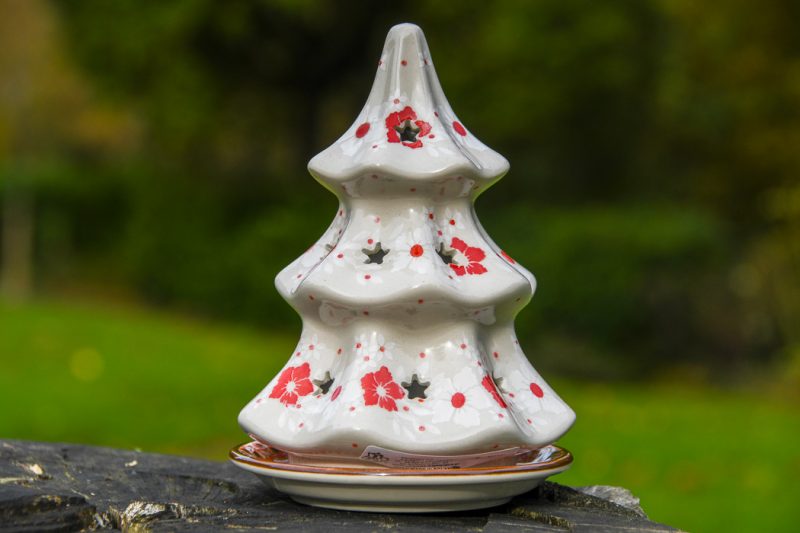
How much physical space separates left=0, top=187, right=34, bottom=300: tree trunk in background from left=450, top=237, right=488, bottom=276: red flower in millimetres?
14703

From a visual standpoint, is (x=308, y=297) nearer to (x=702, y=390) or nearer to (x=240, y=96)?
(x=702, y=390)

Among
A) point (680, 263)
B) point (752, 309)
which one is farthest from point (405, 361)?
point (752, 309)

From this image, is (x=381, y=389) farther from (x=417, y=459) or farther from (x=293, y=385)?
(x=293, y=385)

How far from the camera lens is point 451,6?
512 inches

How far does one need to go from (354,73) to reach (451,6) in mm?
2067

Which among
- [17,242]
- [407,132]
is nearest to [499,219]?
[17,242]

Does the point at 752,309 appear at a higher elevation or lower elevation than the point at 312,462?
higher

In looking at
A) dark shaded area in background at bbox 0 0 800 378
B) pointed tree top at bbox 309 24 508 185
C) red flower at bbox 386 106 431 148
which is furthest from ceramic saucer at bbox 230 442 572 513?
dark shaded area in background at bbox 0 0 800 378

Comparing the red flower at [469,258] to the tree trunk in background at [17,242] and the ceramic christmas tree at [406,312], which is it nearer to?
the ceramic christmas tree at [406,312]

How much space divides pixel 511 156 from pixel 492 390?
40.2 feet

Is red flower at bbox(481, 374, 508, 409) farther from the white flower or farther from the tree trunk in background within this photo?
the tree trunk in background

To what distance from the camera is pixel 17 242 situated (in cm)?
1719

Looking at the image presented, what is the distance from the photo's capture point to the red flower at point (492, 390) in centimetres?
267

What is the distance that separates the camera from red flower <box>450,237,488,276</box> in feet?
9.24
